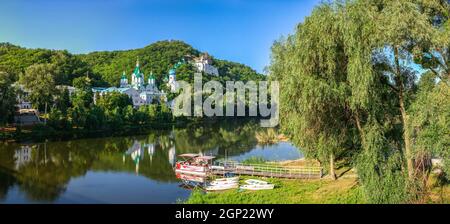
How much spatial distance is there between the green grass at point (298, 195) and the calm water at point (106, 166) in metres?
2.81

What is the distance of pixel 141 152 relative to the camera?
37.7 m

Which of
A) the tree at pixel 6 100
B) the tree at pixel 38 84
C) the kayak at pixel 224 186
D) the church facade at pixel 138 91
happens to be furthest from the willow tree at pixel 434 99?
the church facade at pixel 138 91

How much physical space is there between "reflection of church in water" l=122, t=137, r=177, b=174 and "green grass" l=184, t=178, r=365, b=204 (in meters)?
11.0

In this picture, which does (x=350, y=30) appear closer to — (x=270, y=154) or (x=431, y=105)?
(x=431, y=105)

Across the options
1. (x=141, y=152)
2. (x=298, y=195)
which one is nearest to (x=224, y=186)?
Result: (x=298, y=195)

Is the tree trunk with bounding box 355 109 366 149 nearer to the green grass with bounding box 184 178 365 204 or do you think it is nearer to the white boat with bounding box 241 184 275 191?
the green grass with bounding box 184 178 365 204

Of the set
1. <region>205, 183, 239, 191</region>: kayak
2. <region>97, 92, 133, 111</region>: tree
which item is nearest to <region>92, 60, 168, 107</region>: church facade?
<region>97, 92, 133, 111</region>: tree

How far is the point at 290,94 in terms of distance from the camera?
16.1 meters

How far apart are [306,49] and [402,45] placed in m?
3.49

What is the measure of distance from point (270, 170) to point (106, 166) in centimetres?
1372

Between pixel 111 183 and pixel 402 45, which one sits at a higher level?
pixel 402 45

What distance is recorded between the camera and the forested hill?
298 ft

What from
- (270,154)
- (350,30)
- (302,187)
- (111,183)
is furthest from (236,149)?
(350,30)

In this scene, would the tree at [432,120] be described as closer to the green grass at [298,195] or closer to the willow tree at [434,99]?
the willow tree at [434,99]
